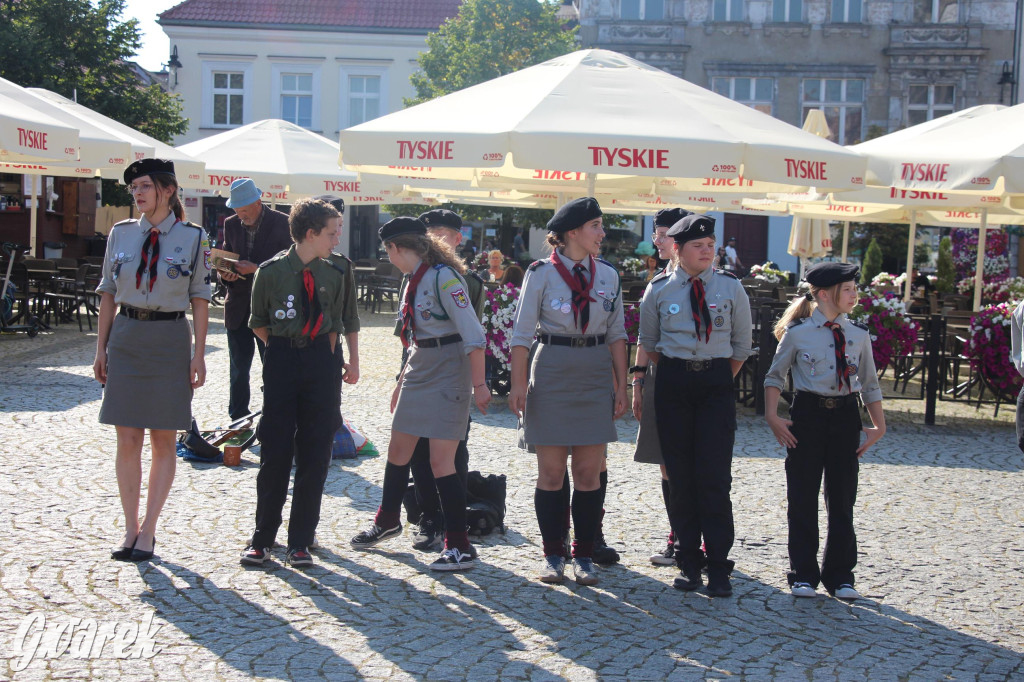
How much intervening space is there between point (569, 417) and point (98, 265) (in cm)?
1451

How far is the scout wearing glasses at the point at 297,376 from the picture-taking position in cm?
546

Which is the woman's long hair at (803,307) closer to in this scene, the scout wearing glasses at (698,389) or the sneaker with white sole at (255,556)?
the scout wearing glasses at (698,389)

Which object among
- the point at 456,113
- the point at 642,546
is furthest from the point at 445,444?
the point at 456,113

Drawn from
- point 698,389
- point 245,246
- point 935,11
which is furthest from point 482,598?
point 935,11

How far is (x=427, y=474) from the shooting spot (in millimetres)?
5984

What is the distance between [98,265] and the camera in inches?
710

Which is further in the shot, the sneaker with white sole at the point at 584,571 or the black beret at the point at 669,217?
the black beret at the point at 669,217

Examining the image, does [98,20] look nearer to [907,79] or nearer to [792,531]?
[907,79]

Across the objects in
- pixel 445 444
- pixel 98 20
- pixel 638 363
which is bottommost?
pixel 445 444

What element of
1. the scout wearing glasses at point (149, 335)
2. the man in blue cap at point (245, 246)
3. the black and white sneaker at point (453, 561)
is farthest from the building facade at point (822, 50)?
the black and white sneaker at point (453, 561)

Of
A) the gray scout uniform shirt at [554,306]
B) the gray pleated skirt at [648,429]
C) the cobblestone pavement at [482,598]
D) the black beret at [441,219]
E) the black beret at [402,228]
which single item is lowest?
the cobblestone pavement at [482,598]

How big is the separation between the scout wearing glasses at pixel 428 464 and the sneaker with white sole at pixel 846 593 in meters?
1.86

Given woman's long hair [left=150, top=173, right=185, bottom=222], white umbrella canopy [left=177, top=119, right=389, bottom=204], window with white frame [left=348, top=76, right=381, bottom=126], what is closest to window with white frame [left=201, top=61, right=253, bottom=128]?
window with white frame [left=348, top=76, right=381, bottom=126]

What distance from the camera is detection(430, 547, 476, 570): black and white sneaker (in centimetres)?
548
